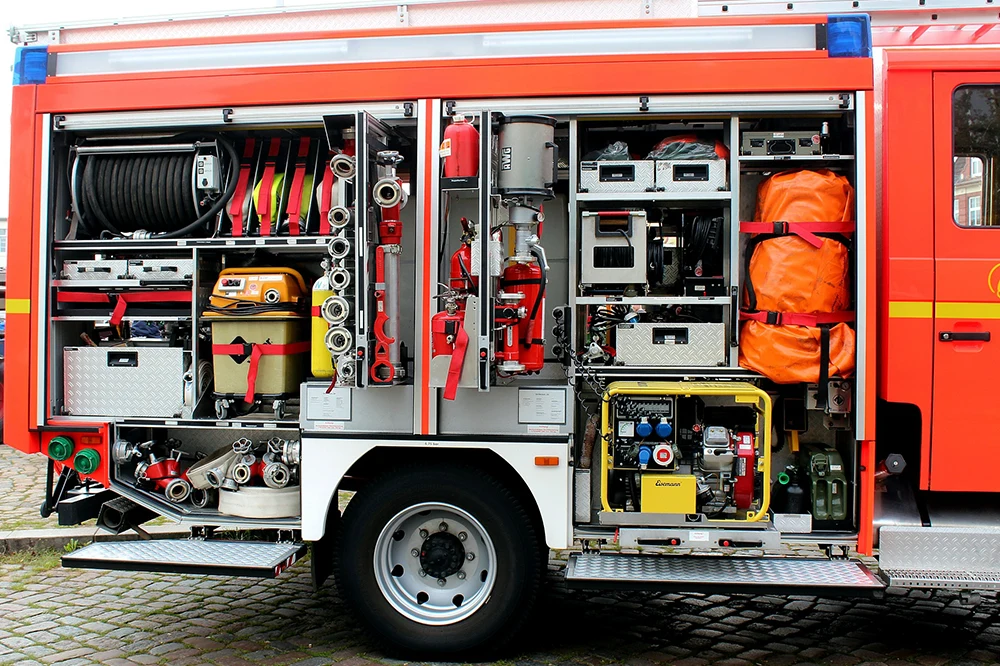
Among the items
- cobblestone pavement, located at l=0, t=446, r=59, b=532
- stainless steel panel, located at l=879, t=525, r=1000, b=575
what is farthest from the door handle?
cobblestone pavement, located at l=0, t=446, r=59, b=532

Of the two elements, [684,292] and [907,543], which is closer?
[907,543]

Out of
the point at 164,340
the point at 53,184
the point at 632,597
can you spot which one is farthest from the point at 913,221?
the point at 53,184

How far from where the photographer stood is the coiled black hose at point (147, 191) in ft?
18.3

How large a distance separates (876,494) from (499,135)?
289cm

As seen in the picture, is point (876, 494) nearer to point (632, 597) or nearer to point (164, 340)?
point (632, 597)

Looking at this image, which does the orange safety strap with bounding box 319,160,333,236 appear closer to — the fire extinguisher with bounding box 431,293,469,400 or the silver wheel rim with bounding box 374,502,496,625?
the fire extinguisher with bounding box 431,293,469,400

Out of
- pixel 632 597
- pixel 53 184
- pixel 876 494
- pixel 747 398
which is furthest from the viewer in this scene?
pixel 632 597

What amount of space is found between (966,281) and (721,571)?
6.62 ft

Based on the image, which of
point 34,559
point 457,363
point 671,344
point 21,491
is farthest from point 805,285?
point 21,491

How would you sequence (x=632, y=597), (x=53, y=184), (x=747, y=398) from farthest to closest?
(x=632, y=597), (x=53, y=184), (x=747, y=398)

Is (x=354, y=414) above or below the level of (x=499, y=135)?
below

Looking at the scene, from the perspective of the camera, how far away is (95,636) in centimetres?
558

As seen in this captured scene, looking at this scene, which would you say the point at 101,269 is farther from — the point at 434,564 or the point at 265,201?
the point at 434,564

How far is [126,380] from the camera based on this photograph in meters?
5.63
